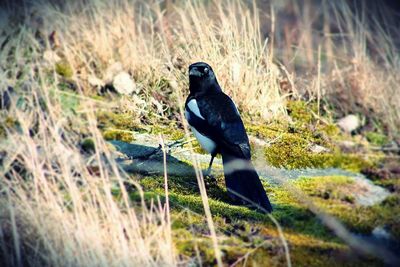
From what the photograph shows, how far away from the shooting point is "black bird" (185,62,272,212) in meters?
3.93

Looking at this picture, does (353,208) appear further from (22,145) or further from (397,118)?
(22,145)

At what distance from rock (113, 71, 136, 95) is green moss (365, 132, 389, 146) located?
200cm

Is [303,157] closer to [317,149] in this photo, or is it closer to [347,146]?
[317,149]

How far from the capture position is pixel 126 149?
4711 millimetres

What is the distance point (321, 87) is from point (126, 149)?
2108 mm

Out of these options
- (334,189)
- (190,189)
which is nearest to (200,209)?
(190,189)

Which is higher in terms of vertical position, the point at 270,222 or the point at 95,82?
the point at 95,82

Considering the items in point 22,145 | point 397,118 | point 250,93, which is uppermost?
point 22,145

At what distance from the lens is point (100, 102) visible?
538 cm

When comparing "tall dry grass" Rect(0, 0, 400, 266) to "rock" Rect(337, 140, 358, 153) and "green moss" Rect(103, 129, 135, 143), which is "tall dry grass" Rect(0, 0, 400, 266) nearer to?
"green moss" Rect(103, 129, 135, 143)

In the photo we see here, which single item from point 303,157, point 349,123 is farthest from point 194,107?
point 349,123

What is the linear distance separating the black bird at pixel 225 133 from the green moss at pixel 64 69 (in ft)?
6.22

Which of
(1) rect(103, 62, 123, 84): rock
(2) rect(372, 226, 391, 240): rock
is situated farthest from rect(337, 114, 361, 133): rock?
(1) rect(103, 62, 123, 84): rock

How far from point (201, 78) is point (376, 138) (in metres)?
1.55
